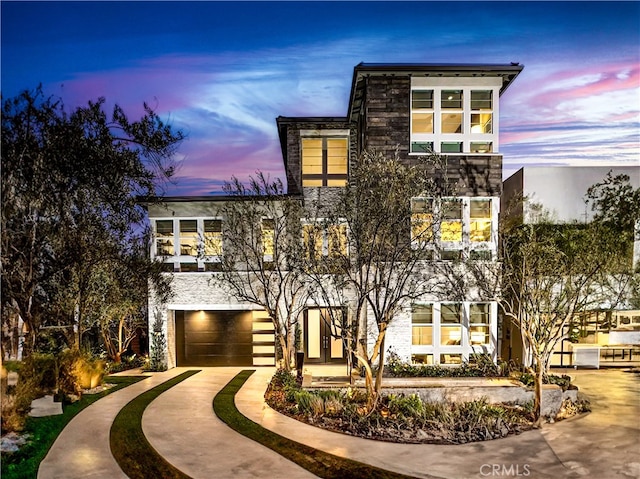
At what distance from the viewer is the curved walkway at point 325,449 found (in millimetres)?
7297

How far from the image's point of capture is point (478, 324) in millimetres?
13656

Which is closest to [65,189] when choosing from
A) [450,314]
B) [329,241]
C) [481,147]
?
[329,241]

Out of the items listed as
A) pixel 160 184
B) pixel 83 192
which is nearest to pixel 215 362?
pixel 160 184

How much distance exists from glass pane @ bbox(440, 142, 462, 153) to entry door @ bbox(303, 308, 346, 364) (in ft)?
23.0

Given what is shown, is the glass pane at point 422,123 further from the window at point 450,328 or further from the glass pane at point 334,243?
the window at point 450,328

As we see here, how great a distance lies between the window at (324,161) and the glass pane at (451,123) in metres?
4.39

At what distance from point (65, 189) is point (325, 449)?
756 cm

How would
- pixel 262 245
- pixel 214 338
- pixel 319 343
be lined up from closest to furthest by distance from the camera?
pixel 262 245, pixel 319 343, pixel 214 338

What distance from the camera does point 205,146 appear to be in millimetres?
22828

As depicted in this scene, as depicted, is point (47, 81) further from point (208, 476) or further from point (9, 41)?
point (208, 476)

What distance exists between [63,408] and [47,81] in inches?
295

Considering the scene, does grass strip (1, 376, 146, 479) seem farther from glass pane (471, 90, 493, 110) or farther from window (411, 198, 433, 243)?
glass pane (471, 90, 493, 110)

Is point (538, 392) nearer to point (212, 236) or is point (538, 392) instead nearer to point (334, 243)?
point (334, 243)

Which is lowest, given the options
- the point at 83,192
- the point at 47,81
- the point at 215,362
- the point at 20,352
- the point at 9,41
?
the point at 215,362
